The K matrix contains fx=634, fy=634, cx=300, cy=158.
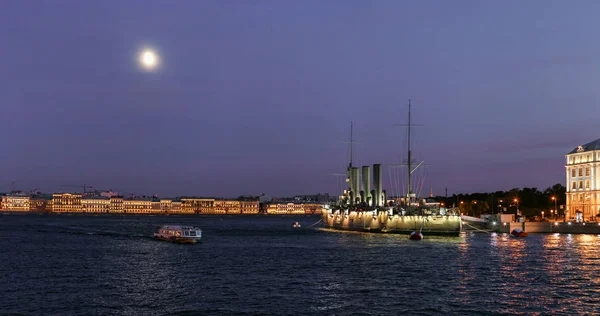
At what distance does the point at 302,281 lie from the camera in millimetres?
48969

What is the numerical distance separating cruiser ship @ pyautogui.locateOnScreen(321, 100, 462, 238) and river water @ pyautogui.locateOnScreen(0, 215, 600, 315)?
1039 inches

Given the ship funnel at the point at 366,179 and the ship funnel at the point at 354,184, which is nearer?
the ship funnel at the point at 366,179

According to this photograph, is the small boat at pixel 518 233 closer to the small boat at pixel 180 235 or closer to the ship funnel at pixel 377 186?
the ship funnel at pixel 377 186

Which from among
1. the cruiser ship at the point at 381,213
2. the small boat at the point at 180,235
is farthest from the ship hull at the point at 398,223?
the small boat at the point at 180,235

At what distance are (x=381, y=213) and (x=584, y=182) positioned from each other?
44592 millimetres

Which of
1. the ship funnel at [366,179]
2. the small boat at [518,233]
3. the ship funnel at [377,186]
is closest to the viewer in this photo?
the small boat at [518,233]

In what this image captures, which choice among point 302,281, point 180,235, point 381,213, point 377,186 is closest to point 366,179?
point 377,186

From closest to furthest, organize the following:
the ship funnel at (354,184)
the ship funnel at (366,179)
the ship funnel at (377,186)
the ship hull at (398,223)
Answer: the ship hull at (398,223)
the ship funnel at (377,186)
the ship funnel at (366,179)
the ship funnel at (354,184)

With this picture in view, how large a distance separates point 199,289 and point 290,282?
7.38 m

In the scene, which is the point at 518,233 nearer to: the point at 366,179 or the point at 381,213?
the point at 381,213

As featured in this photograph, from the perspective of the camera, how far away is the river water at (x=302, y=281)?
124 feet

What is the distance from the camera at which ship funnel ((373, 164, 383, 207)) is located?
13562 cm

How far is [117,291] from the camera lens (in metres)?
43.5

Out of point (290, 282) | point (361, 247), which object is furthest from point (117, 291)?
point (361, 247)
